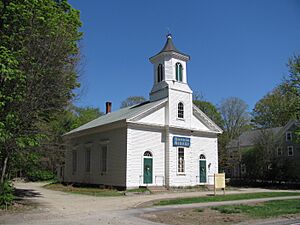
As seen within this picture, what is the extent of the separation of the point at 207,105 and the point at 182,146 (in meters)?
22.9

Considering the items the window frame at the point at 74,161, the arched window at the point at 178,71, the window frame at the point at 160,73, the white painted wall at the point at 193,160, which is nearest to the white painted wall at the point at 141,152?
the white painted wall at the point at 193,160

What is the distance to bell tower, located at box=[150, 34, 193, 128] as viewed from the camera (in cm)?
2959

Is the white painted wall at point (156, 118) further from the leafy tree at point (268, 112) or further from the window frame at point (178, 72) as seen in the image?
the leafy tree at point (268, 112)

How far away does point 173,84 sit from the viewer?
30.3m

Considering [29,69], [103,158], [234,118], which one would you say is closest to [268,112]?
[234,118]

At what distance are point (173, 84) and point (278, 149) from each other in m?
26.6

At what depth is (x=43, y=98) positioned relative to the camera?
1512 cm

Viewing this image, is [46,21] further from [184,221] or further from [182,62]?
[182,62]

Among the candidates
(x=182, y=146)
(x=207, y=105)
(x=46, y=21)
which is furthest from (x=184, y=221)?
(x=207, y=105)

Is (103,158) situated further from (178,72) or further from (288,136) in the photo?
(288,136)

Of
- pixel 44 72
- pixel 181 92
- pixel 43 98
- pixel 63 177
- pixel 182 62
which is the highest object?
pixel 182 62

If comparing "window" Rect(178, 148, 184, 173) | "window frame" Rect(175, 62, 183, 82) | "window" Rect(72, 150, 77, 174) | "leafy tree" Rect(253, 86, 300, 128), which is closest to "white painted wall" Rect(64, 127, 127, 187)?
"window" Rect(72, 150, 77, 174)

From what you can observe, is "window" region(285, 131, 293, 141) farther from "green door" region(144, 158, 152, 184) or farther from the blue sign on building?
"green door" region(144, 158, 152, 184)

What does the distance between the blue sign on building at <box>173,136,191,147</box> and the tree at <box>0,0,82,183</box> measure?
47.1 feet
